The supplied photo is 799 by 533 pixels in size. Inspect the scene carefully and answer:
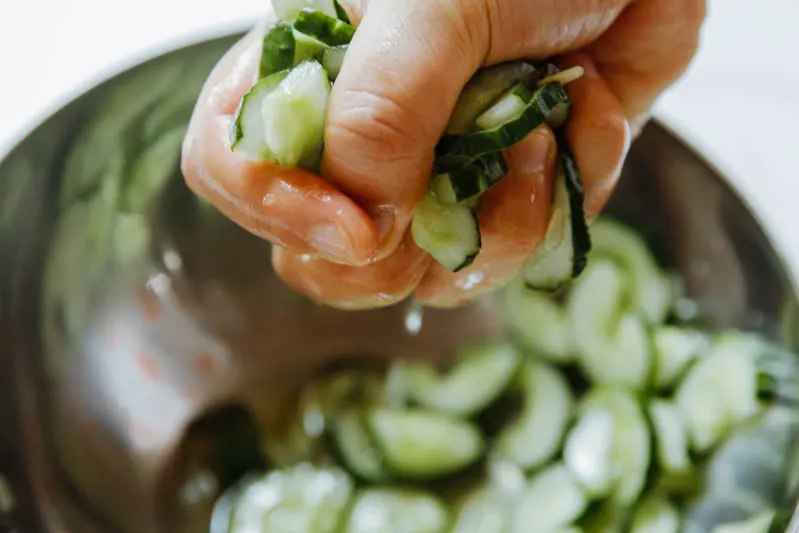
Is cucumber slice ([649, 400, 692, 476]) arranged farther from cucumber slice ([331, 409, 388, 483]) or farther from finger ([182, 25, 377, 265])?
finger ([182, 25, 377, 265])

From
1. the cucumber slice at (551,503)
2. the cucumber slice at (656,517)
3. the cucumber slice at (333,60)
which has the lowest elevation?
the cucumber slice at (656,517)

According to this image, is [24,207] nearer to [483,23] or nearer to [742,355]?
[483,23]

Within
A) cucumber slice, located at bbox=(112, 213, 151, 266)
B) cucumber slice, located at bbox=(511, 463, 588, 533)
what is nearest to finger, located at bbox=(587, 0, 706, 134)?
cucumber slice, located at bbox=(511, 463, 588, 533)

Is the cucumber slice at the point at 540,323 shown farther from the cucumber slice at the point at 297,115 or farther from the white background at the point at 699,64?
the cucumber slice at the point at 297,115

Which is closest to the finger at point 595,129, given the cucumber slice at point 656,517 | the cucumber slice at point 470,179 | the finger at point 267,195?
the cucumber slice at point 470,179

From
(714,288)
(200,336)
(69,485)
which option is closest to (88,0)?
(200,336)

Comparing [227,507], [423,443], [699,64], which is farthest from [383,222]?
[699,64]
